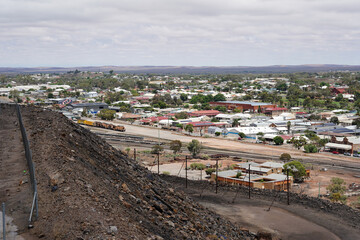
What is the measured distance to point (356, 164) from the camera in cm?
4947

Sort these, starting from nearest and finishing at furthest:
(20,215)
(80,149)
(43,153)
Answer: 1. (20,215)
2. (43,153)
3. (80,149)

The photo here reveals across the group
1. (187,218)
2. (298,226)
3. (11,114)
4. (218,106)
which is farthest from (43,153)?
(218,106)

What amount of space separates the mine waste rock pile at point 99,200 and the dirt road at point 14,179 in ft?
1.63

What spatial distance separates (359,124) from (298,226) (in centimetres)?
5925

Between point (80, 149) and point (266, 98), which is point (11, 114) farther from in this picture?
point (266, 98)

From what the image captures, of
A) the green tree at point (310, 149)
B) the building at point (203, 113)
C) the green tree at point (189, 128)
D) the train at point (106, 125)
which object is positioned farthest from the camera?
the building at point (203, 113)

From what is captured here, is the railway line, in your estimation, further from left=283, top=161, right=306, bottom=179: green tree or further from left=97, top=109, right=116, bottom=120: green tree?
left=97, top=109, right=116, bottom=120: green tree

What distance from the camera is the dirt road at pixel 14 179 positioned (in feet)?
38.7

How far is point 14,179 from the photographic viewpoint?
14438mm

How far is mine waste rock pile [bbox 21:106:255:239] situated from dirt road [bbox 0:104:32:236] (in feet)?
1.63

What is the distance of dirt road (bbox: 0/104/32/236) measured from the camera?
11.8 metres

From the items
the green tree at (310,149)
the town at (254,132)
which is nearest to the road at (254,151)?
the town at (254,132)

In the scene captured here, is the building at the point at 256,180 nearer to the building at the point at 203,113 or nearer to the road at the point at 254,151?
the road at the point at 254,151

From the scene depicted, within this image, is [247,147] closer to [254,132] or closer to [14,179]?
[254,132]
